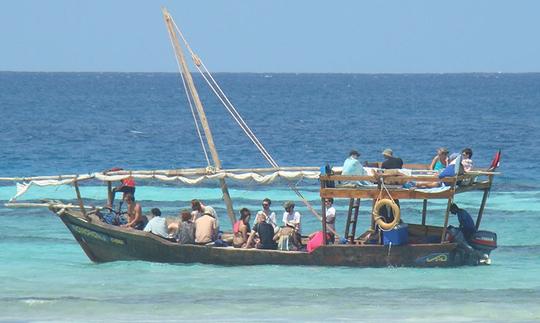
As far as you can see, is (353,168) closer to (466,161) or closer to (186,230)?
(466,161)

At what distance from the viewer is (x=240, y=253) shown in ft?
69.4

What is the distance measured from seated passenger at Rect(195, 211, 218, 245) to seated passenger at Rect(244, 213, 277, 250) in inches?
26.7

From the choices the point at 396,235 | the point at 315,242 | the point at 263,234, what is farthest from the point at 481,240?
the point at 263,234

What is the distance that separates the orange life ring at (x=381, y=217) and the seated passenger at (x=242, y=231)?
2.38 m

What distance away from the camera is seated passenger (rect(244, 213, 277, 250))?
2119cm

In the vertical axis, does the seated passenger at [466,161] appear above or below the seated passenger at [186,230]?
above

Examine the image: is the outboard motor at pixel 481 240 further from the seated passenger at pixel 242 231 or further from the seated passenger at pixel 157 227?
the seated passenger at pixel 157 227

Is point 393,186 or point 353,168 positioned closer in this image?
point 353,168

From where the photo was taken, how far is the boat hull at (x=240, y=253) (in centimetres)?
2086

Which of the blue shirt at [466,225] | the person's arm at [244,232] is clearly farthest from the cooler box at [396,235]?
the person's arm at [244,232]

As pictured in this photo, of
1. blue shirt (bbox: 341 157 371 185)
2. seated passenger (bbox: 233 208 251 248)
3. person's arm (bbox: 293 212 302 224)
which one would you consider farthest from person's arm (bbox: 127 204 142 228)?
blue shirt (bbox: 341 157 371 185)

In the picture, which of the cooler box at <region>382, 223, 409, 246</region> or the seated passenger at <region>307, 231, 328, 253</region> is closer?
the cooler box at <region>382, 223, 409, 246</region>

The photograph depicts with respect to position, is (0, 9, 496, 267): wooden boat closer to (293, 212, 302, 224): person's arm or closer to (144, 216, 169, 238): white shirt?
(144, 216, 169, 238): white shirt

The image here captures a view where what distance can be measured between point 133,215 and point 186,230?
1241 millimetres
